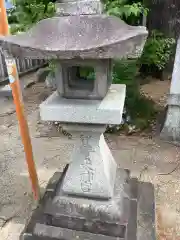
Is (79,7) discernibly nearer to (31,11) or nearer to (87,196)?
(87,196)

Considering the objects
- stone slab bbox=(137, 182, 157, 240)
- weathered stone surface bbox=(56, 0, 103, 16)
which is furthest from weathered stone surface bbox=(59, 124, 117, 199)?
weathered stone surface bbox=(56, 0, 103, 16)

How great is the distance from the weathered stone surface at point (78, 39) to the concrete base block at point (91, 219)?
1176 millimetres

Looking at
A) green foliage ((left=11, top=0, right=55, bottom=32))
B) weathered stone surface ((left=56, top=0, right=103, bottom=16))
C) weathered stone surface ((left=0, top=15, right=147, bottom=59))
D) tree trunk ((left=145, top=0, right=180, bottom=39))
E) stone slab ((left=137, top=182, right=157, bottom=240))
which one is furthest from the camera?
tree trunk ((left=145, top=0, right=180, bottom=39))

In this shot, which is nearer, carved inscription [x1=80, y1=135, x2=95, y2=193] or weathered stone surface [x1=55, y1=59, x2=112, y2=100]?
weathered stone surface [x1=55, y1=59, x2=112, y2=100]

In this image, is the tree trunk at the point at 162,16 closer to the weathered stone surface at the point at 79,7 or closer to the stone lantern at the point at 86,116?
the stone lantern at the point at 86,116

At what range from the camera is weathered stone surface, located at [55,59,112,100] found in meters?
1.61

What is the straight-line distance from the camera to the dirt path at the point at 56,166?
251 centimetres

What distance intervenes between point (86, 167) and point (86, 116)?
47 cm

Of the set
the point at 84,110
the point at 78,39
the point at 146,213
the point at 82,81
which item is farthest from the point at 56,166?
the point at 78,39

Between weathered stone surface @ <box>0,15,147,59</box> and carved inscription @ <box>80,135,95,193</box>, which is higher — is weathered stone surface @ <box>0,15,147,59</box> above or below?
above

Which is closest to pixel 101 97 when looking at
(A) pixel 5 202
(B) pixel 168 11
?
(A) pixel 5 202

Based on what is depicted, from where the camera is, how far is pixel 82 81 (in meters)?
1.89

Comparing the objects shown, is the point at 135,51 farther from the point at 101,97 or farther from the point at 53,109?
the point at 53,109

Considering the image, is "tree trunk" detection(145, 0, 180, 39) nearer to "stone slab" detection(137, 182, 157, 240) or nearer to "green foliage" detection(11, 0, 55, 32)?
"green foliage" detection(11, 0, 55, 32)
